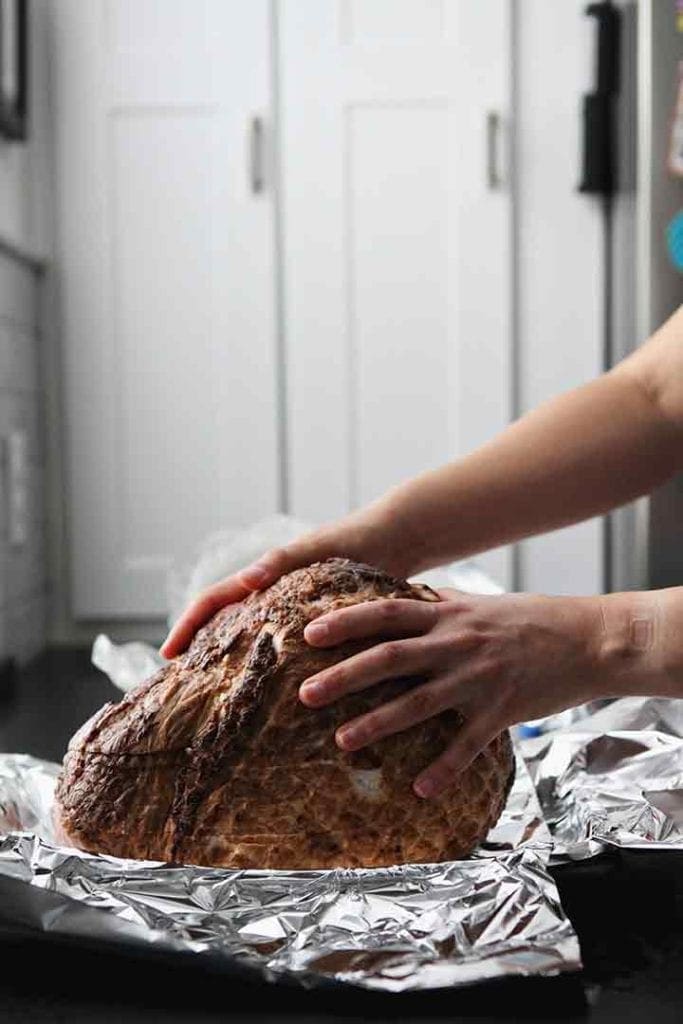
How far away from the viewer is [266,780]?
0.78 metres

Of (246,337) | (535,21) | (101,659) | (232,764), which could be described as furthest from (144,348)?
(232,764)

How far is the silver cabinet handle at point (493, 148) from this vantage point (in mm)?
2385

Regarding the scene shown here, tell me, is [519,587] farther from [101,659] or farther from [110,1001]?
[110,1001]

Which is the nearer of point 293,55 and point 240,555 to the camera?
point 240,555

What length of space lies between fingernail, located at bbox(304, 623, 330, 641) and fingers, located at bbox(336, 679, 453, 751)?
0.06m

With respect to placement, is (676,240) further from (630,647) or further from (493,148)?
(630,647)

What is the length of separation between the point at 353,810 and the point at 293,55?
1.92 metres

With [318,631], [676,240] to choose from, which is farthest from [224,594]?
[676,240]

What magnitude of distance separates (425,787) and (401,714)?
0.18 ft

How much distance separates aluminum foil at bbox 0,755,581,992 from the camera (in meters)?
0.64

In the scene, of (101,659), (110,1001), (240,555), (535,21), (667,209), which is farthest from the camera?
(535,21)

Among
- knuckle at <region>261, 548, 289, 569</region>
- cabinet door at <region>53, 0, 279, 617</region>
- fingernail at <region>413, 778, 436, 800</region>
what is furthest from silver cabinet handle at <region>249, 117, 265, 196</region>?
fingernail at <region>413, 778, 436, 800</region>

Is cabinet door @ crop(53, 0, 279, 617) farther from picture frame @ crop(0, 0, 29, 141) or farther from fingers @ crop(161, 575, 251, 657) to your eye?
fingers @ crop(161, 575, 251, 657)

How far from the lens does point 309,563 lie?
97 centimetres
